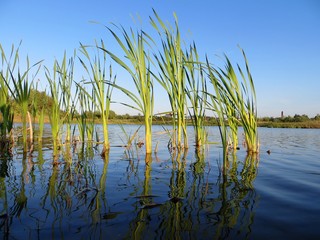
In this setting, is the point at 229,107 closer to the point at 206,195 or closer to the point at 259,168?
the point at 259,168

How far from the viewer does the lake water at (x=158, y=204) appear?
1321 millimetres

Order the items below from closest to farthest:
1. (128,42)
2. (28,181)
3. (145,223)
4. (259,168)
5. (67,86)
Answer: (145,223) < (28,181) < (259,168) < (128,42) < (67,86)

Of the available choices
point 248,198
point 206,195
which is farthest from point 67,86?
point 248,198

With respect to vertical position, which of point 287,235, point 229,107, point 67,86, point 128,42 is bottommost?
point 287,235

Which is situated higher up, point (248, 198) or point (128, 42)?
point (128, 42)

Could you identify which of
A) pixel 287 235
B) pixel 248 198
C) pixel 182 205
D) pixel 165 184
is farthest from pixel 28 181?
pixel 287 235

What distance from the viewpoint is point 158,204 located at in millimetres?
1705

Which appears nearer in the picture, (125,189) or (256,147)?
(125,189)

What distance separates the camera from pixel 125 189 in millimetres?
2105

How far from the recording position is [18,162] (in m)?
3.26

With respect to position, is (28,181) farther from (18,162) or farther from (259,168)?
(259,168)

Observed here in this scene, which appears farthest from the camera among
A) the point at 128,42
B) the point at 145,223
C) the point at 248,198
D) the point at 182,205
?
the point at 128,42

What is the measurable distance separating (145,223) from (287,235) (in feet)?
2.71

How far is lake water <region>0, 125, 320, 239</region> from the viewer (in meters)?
1.32
